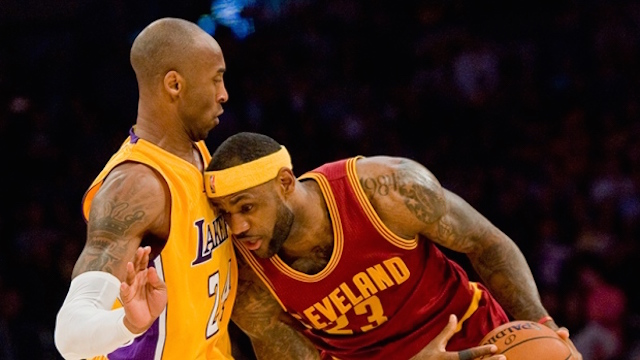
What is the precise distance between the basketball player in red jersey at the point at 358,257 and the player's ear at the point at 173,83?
0.29 metres

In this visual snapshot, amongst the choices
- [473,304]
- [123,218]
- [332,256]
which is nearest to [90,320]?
[123,218]

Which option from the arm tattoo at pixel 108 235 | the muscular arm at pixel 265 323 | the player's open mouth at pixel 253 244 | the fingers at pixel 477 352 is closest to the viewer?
the arm tattoo at pixel 108 235

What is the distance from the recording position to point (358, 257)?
359 cm

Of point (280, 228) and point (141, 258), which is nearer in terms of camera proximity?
point (141, 258)

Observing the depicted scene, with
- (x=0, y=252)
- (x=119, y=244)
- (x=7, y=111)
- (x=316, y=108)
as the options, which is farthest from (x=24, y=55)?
(x=119, y=244)

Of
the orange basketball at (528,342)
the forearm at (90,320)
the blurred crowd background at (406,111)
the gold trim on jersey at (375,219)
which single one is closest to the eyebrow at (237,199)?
the gold trim on jersey at (375,219)

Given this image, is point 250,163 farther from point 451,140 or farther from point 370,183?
point 451,140

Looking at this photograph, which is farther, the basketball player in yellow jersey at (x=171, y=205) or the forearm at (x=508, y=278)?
the forearm at (x=508, y=278)

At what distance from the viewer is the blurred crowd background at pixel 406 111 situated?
6832 mm

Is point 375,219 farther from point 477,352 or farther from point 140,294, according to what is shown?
point 140,294

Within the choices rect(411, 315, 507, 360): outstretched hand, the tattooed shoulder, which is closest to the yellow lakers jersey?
the tattooed shoulder

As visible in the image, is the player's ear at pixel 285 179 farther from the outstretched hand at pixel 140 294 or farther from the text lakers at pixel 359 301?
the outstretched hand at pixel 140 294

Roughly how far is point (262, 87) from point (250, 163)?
473 centimetres

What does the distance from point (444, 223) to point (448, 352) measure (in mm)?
470
